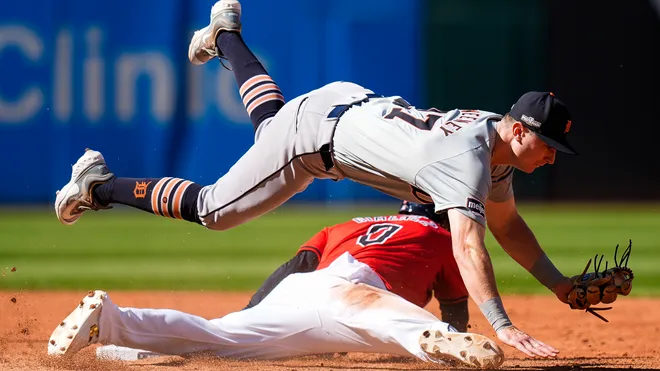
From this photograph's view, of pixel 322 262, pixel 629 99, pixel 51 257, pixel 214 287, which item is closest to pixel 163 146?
pixel 51 257

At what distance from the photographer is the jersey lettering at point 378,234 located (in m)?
4.15

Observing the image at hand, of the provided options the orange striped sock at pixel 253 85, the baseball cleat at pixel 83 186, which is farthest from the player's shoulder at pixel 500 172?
the baseball cleat at pixel 83 186

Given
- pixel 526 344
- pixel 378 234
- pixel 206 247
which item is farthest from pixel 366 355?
pixel 206 247

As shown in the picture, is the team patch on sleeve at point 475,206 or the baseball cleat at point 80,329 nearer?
the team patch on sleeve at point 475,206

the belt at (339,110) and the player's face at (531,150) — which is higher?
the belt at (339,110)

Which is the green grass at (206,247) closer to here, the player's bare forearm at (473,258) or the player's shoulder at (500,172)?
the player's shoulder at (500,172)

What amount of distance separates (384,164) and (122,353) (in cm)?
134

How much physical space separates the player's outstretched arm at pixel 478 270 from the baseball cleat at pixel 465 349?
7 centimetres

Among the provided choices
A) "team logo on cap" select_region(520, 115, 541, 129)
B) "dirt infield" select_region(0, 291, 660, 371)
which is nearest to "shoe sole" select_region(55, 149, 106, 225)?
"dirt infield" select_region(0, 291, 660, 371)

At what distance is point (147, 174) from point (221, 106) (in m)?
1.27

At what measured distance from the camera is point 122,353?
4.02 m

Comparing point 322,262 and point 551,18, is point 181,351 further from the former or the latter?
point 551,18

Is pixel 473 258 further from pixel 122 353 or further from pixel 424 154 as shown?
pixel 122 353

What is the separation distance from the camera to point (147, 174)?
12.1 m
